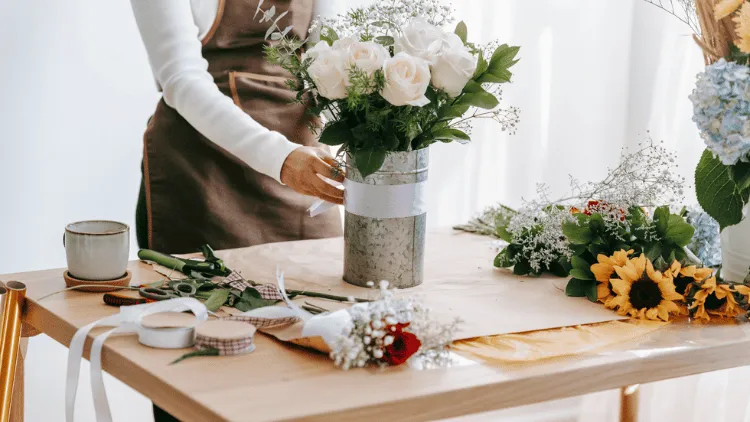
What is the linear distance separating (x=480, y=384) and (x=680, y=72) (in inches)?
93.1

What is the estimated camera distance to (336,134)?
4.39 feet

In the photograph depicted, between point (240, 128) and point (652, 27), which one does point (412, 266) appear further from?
point (652, 27)

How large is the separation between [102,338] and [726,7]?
97 centimetres

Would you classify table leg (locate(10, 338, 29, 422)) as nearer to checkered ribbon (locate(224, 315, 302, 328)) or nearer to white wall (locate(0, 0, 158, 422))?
checkered ribbon (locate(224, 315, 302, 328))

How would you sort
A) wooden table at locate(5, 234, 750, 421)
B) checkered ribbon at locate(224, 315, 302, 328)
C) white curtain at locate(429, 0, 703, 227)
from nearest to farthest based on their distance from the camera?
wooden table at locate(5, 234, 750, 421) → checkered ribbon at locate(224, 315, 302, 328) → white curtain at locate(429, 0, 703, 227)

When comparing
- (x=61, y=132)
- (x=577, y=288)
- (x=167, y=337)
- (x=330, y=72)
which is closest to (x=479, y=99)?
(x=330, y=72)

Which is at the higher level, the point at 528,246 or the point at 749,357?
the point at 528,246

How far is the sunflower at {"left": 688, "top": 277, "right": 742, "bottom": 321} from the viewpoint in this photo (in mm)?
1305

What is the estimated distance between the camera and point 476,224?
6.08 ft

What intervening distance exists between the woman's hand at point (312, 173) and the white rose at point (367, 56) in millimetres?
267

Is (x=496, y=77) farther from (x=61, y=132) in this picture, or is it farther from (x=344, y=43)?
(x=61, y=132)

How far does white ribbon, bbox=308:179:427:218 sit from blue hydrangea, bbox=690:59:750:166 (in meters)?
0.43

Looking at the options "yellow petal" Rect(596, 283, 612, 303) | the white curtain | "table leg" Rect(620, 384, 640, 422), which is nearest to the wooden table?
"yellow petal" Rect(596, 283, 612, 303)

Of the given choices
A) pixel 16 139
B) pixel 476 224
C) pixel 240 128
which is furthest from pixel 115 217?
pixel 476 224
